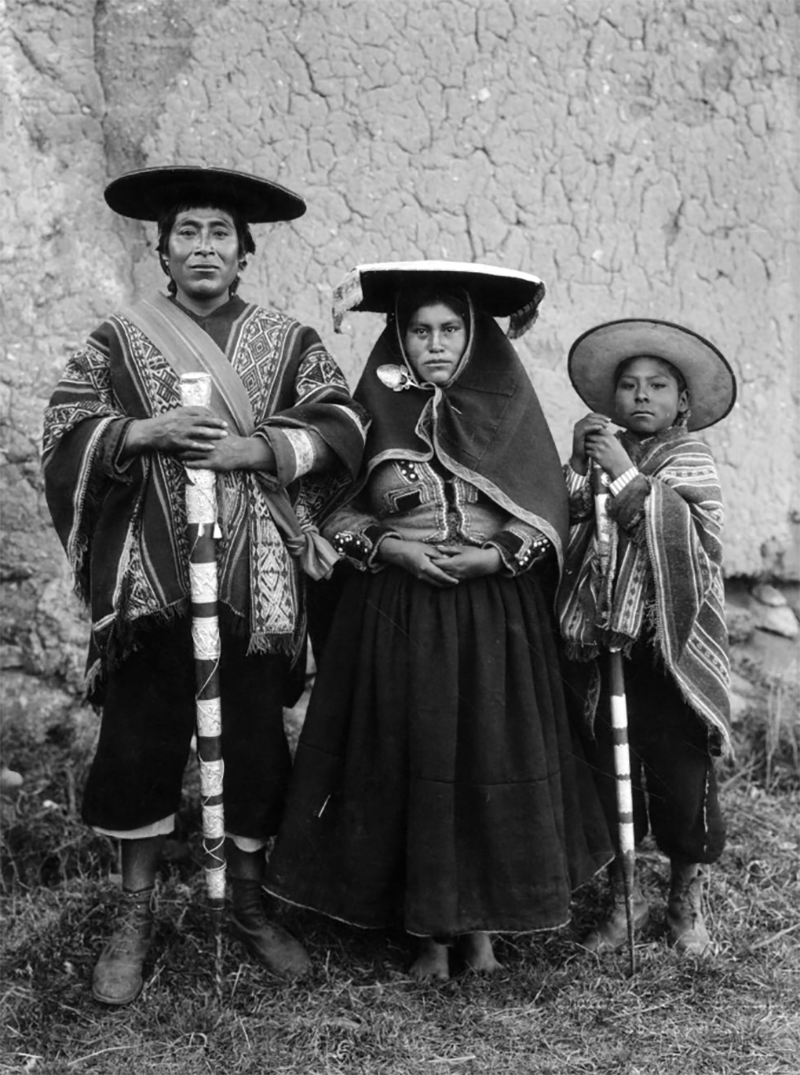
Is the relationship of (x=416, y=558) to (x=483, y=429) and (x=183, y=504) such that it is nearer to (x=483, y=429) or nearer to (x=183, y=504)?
(x=483, y=429)

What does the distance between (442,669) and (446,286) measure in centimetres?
101

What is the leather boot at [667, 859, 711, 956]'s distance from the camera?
10.9 feet

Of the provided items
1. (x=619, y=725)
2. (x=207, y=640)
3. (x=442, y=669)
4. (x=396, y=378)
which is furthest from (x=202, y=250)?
(x=619, y=725)

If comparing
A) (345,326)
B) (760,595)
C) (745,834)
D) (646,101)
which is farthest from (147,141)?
(745,834)

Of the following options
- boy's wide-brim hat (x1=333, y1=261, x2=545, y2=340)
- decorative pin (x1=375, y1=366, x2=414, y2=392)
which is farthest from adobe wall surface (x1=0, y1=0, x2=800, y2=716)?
decorative pin (x1=375, y1=366, x2=414, y2=392)

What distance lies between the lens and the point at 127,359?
9.83 ft

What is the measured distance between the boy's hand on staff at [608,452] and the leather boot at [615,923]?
1.10 meters

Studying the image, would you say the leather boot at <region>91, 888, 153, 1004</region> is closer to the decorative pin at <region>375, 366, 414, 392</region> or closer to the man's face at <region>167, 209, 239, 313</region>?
the decorative pin at <region>375, 366, 414, 392</region>

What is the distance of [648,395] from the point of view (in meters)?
3.18

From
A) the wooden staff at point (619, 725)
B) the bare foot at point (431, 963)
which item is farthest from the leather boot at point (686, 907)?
the bare foot at point (431, 963)

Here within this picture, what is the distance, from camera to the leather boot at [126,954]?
9.98 ft

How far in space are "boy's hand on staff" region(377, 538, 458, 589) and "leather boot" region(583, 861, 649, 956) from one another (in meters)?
0.97

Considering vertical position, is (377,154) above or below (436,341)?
above

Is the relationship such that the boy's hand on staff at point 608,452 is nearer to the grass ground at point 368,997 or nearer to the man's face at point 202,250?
the man's face at point 202,250
